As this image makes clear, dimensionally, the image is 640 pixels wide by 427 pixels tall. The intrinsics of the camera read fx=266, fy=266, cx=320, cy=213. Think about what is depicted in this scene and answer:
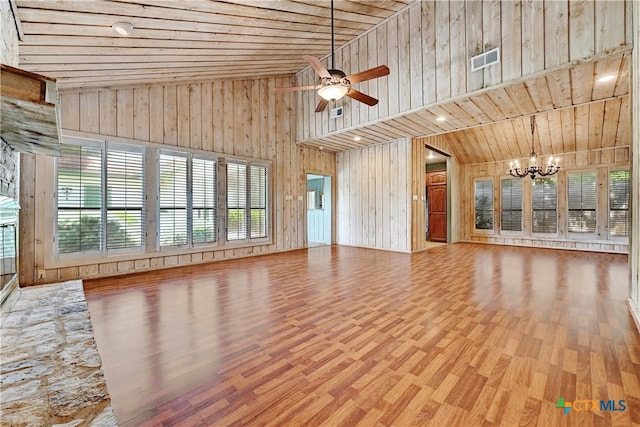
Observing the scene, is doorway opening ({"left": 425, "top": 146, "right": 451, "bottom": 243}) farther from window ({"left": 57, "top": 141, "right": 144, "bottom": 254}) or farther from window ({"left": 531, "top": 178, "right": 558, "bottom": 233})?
window ({"left": 57, "top": 141, "right": 144, "bottom": 254})

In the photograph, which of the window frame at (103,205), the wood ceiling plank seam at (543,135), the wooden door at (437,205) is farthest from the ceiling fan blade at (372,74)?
the wooden door at (437,205)

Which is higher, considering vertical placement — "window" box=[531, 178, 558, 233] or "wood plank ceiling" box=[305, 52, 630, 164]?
"wood plank ceiling" box=[305, 52, 630, 164]

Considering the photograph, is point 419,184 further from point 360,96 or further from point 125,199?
point 125,199

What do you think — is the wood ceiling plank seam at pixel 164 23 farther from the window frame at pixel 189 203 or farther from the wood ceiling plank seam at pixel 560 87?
the wood ceiling plank seam at pixel 560 87

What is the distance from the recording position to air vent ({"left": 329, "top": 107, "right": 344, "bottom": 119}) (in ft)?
19.5

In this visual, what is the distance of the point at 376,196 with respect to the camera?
24.5 ft

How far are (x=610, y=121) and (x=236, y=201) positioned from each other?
8868 millimetres

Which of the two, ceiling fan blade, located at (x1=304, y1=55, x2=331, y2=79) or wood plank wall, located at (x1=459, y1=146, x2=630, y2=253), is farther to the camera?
wood plank wall, located at (x1=459, y1=146, x2=630, y2=253)

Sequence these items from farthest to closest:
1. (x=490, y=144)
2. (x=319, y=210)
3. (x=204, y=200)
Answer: (x=319, y=210)
(x=490, y=144)
(x=204, y=200)

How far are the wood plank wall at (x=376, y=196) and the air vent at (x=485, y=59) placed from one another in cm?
278

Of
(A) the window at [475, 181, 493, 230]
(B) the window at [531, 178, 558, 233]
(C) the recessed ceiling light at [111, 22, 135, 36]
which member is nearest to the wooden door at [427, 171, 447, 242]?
(A) the window at [475, 181, 493, 230]

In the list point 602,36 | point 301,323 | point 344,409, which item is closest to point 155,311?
point 301,323

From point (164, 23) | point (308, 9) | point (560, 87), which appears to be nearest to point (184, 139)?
point (164, 23)

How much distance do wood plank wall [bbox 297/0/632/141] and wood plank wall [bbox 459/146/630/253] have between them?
4638 mm
